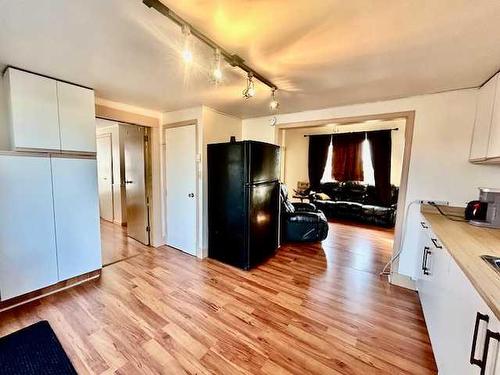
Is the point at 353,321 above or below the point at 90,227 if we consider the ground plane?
below

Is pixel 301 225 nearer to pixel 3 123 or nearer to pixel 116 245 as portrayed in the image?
pixel 116 245

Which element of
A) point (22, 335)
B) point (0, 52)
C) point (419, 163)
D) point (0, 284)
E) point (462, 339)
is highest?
point (0, 52)

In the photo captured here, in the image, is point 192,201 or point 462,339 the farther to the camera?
point 192,201

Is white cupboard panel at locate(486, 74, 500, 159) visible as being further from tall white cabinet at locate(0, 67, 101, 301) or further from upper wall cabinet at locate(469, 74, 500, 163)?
tall white cabinet at locate(0, 67, 101, 301)

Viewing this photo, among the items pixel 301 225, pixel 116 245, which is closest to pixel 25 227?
pixel 116 245

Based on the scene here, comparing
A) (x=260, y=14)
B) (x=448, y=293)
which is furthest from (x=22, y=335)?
(x=448, y=293)

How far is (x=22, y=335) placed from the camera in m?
1.72

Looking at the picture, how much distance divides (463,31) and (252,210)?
231cm

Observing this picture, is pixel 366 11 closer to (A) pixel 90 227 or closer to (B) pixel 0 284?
(A) pixel 90 227

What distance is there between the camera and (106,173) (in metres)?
5.08

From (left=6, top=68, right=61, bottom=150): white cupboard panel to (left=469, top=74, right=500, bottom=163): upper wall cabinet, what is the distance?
3923mm

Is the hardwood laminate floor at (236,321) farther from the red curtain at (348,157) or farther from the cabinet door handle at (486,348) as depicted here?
the red curtain at (348,157)

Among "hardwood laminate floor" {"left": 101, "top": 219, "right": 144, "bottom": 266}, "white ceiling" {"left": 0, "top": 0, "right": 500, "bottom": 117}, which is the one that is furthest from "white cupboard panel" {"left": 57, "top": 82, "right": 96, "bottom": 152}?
"hardwood laminate floor" {"left": 101, "top": 219, "right": 144, "bottom": 266}

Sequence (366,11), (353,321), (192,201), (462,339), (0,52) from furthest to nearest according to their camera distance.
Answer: (192,201) → (353,321) → (0,52) → (366,11) → (462,339)
